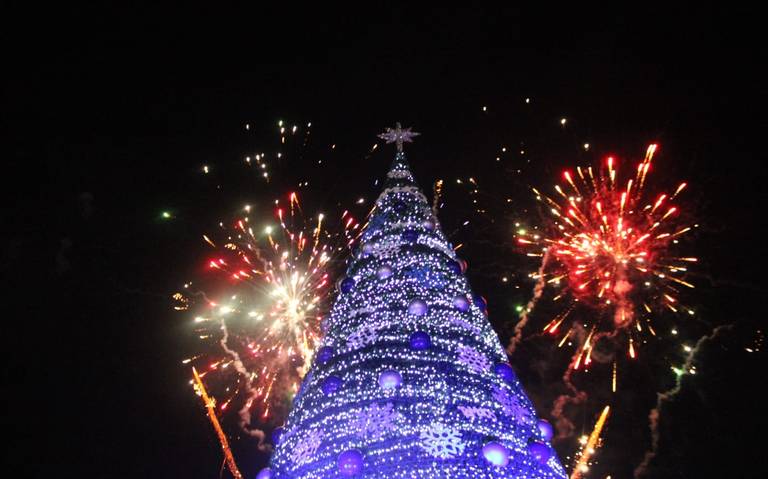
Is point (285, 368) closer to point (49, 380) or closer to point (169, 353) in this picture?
point (169, 353)

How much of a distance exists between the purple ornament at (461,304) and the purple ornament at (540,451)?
170 cm

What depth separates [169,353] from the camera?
43.1 feet

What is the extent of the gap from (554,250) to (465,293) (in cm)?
646

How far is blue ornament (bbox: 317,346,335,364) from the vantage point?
5754 millimetres

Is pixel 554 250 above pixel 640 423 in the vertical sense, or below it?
above

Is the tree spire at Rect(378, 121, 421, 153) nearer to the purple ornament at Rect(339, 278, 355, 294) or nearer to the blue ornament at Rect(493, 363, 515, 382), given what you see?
the purple ornament at Rect(339, 278, 355, 294)

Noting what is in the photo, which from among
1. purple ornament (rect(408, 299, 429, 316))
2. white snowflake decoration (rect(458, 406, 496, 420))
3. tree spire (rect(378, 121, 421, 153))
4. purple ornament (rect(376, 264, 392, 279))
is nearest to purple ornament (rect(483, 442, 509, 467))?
white snowflake decoration (rect(458, 406, 496, 420))

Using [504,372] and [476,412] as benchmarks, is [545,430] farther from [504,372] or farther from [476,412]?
[476,412]

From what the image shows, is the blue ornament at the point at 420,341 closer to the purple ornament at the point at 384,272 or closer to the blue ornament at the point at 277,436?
the purple ornament at the point at 384,272

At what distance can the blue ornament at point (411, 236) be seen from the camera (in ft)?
22.8

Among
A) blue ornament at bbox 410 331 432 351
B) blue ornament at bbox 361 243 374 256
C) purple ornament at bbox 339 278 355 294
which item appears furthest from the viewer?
blue ornament at bbox 361 243 374 256

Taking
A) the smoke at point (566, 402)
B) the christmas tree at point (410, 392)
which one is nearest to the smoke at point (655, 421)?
the smoke at point (566, 402)

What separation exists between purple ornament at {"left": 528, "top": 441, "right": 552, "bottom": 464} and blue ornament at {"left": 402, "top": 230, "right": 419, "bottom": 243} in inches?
119

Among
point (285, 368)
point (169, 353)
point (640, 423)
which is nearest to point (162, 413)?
point (169, 353)
